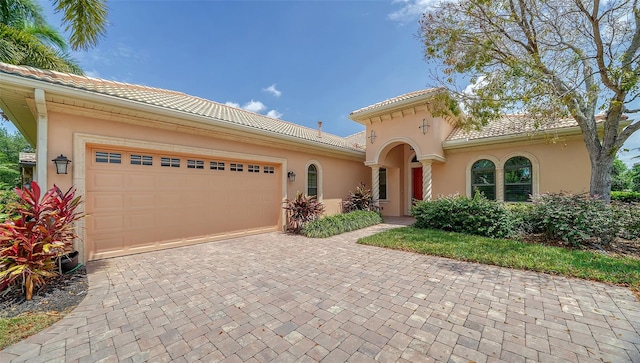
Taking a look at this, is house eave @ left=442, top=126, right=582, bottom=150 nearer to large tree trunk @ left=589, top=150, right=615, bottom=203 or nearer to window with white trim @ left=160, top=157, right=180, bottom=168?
large tree trunk @ left=589, top=150, right=615, bottom=203

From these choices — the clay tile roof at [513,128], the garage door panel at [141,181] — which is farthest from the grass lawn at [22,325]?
the clay tile roof at [513,128]

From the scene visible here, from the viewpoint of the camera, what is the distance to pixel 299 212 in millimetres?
8703

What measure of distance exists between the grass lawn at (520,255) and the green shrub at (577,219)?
2.16ft

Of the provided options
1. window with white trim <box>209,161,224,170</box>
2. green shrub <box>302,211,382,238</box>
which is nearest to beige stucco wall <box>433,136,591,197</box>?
green shrub <box>302,211,382,238</box>

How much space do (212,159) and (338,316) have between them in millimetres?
5974

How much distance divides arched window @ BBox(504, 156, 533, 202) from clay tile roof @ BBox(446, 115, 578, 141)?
1248mm

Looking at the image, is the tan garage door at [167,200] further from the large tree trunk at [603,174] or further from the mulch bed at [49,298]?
the large tree trunk at [603,174]

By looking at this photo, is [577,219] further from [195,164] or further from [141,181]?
[141,181]

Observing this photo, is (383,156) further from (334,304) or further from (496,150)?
(334,304)

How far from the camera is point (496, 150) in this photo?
32.9 feet

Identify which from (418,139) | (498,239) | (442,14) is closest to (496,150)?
(418,139)

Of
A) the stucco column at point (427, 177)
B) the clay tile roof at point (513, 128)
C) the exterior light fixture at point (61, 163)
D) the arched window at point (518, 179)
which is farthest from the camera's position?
the stucco column at point (427, 177)

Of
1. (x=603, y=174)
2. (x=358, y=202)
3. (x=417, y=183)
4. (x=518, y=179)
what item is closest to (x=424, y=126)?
(x=417, y=183)

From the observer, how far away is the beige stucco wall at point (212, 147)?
4.93 metres
